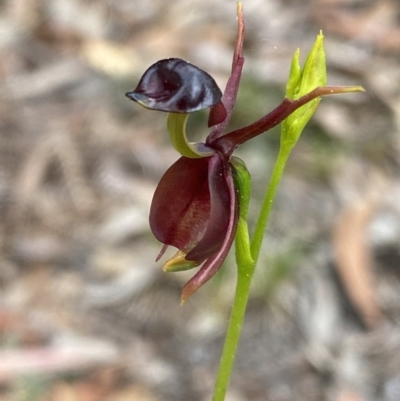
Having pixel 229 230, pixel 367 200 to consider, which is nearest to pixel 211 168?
pixel 229 230

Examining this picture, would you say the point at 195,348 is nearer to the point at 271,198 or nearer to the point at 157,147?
the point at 157,147

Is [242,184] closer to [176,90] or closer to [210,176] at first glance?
[210,176]

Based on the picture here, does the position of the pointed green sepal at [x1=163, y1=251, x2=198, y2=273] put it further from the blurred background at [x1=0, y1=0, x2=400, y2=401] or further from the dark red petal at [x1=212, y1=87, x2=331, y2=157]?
the blurred background at [x1=0, y1=0, x2=400, y2=401]

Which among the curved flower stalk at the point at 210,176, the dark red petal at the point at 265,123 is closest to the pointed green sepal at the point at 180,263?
the curved flower stalk at the point at 210,176

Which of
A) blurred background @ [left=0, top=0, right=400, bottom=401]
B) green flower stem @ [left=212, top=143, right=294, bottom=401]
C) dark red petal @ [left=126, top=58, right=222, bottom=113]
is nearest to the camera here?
dark red petal @ [left=126, top=58, right=222, bottom=113]

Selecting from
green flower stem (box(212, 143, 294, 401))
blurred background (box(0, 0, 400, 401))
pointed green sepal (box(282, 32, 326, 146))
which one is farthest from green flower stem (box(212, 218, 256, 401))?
blurred background (box(0, 0, 400, 401))

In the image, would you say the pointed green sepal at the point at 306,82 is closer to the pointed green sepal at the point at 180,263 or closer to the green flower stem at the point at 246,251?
the green flower stem at the point at 246,251

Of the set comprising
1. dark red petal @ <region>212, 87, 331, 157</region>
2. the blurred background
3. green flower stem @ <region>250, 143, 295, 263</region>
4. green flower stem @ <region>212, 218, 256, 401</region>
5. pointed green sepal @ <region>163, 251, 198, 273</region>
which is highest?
the blurred background
